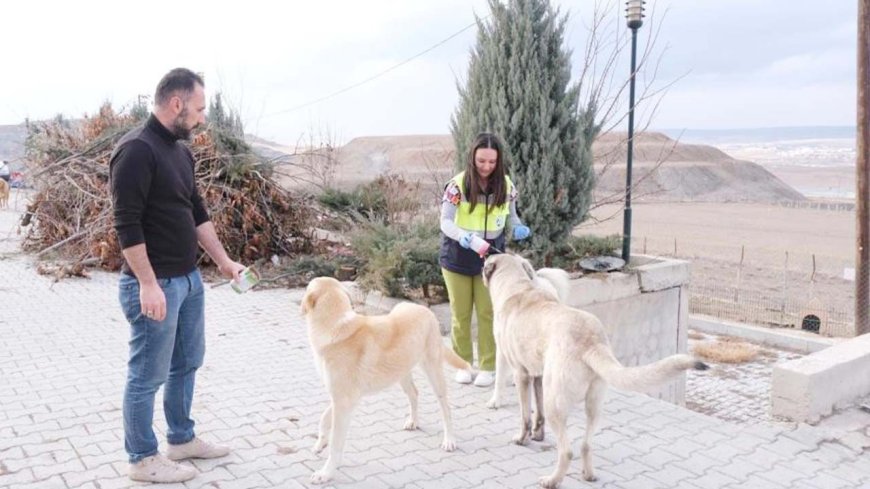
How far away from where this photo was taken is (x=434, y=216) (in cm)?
1023

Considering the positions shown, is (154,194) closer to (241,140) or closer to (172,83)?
(172,83)

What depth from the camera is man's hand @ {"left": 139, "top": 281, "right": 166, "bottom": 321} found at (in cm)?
344

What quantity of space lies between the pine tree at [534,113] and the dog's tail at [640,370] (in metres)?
4.74

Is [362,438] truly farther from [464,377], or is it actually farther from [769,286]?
[769,286]

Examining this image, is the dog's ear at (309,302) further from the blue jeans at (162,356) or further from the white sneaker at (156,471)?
the white sneaker at (156,471)

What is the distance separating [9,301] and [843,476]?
958 cm

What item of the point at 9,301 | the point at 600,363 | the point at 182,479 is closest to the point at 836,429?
the point at 600,363

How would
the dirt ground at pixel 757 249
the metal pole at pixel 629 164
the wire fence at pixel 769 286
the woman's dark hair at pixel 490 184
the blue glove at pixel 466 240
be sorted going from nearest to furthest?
1. the blue glove at pixel 466 240
2. the woman's dark hair at pixel 490 184
3. the metal pole at pixel 629 164
4. the wire fence at pixel 769 286
5. the dirt ground at pixel 757 249

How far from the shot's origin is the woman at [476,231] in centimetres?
538

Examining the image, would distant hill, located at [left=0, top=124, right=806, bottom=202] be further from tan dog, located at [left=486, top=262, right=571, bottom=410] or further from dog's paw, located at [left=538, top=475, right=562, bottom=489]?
dog's paw, located at [left=538, top=475, right=562, bottom=489]

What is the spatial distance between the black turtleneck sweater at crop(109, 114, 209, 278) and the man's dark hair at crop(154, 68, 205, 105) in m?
0.13

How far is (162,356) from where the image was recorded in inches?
145

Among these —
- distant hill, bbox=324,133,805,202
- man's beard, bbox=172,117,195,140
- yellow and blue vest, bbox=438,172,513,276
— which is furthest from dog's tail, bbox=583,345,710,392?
distant hill, bbox=324,133,805,202

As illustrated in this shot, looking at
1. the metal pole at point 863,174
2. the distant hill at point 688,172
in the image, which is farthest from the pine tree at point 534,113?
the distant hill at point 688,172
